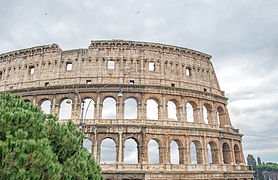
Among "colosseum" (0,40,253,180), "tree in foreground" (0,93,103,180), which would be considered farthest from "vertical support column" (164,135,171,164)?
"tree in foreground" (0,93,103,180)

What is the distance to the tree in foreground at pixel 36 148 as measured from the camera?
605 centimetres

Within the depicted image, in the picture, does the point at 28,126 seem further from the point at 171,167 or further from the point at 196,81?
the point at 196,81

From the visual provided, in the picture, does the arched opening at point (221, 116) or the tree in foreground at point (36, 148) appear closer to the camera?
the tree in foreground at point (36, 148)

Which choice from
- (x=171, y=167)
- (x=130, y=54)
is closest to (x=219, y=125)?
(x=171, y=167)

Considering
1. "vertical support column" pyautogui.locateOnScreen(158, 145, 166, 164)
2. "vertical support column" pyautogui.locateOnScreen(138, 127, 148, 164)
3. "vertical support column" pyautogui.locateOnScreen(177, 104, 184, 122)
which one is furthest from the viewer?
"vertical support column" pyautogui.locateOnScreen(177, 104, 184, 122)

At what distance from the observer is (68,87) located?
24.4 m

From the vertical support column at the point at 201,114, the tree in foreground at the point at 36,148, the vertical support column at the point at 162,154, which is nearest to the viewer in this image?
the tree in foreground at the point at 36,148

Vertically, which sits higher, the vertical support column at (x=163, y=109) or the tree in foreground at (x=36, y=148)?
the vertical support column at (x=163, y=109)

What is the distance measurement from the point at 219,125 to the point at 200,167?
5.82 m

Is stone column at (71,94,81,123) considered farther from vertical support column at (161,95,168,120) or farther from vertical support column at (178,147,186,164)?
vertical support column at (178,147,186,164)

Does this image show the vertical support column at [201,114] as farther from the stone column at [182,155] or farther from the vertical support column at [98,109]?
the vertical support column at [98,109]

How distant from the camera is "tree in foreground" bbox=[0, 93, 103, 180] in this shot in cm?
605

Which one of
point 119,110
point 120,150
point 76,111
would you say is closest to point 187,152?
point 120,150

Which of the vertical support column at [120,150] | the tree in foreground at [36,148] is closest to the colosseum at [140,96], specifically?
the vertical support column at [120,150]
